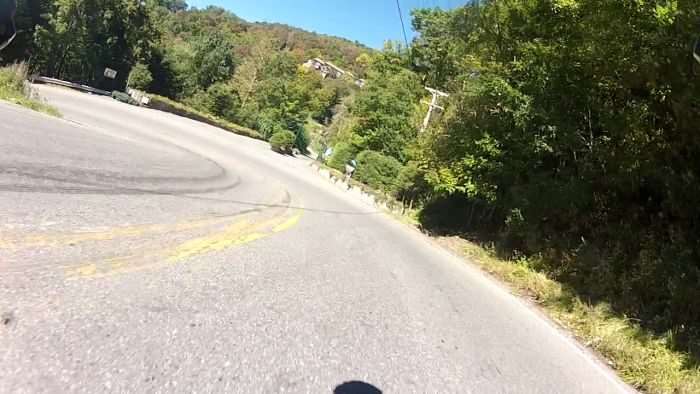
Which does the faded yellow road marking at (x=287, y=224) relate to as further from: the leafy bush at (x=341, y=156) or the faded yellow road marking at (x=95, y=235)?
the leafy bush at (x=341, y=156)

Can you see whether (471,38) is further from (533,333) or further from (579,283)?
(533,333)

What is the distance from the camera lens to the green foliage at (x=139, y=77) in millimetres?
51638

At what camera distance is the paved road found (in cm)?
279

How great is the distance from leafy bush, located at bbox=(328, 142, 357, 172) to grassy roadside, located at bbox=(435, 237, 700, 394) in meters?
A: 29.7

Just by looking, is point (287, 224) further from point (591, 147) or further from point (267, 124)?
point (267, 124)

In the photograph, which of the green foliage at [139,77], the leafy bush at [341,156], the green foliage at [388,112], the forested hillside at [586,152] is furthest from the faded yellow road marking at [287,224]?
the green foliage at [139,77]

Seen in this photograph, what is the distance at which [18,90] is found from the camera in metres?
15.9

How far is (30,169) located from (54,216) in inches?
80.6

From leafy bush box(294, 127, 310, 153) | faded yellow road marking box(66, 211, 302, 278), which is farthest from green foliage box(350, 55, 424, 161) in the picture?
faded yellow road marking box(66, 211, 302, 278)

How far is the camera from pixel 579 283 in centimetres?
945

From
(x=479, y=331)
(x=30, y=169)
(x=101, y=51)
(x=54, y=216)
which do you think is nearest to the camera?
(x=54, y=216)

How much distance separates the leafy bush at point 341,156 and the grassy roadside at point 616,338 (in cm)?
2972

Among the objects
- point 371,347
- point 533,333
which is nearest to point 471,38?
point 533,333

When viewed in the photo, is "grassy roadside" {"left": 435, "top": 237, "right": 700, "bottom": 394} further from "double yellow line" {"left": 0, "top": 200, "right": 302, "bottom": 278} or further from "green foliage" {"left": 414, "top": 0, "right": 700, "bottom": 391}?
"double yellow line" {"left": 0, "top": 200, "right": 302, "bottom": 278}
